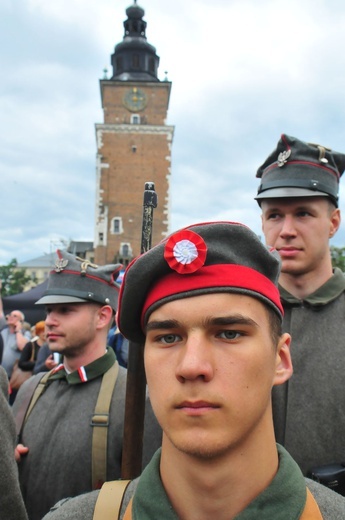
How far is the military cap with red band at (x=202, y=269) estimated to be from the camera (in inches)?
65.1

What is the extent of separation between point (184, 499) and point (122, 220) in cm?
4961

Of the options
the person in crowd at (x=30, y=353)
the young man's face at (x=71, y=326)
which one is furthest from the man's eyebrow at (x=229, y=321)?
the person in crowd at (x=30, y=353)

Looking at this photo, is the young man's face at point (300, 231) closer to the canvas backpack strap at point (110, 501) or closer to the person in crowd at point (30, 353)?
the canvas backpack strap at point (110, 501)

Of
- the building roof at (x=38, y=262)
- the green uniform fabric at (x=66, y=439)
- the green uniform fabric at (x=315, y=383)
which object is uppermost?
the building roof at (x=38, y=262)

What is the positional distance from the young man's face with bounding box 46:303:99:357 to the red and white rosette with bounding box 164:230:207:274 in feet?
6.87

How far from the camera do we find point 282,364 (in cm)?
177

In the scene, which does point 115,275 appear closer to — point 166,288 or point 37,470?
point 37,470

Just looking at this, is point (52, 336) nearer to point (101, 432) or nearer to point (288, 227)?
point (101, 432)

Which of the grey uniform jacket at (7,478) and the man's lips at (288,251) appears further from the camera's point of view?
the man's lips at (288,251)

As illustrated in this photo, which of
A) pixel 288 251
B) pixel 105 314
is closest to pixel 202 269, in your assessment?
pixel 288 251

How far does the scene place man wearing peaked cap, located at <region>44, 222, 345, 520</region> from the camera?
59.2 inches

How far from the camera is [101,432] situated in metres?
3.20

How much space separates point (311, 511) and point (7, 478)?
1.40m

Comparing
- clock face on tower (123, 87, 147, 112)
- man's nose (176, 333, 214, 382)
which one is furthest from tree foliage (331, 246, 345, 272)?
man's nose (176, 333, 214, 382)
